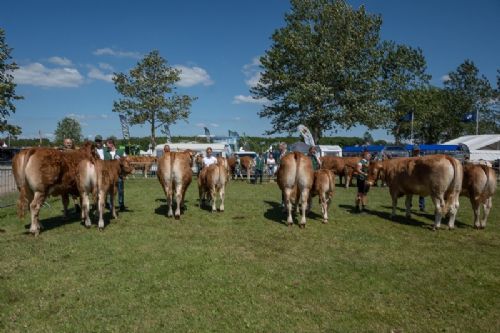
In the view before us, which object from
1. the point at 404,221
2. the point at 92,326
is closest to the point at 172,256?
the point at 92,326

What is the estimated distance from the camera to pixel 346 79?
30.7 meters

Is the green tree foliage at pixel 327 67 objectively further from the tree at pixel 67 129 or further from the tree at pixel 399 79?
the tree at pixel 67 129

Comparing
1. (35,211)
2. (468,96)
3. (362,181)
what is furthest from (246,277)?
(468,96)

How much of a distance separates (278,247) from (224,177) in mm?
4144

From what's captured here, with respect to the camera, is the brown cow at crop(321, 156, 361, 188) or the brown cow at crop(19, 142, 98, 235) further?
the brown cow at crop(321, 156, 361, 188)

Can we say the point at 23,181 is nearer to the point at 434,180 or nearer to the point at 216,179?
the point at 216,179

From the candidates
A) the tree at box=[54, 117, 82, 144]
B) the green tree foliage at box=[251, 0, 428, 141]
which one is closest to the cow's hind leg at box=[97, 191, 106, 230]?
the green tree foliage at box=[251, 0, 428, 141]

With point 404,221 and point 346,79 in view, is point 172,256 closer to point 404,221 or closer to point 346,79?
point 404,221

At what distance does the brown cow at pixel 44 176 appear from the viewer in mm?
7480

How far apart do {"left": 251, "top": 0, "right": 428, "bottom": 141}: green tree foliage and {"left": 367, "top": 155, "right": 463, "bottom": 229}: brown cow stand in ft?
65.4

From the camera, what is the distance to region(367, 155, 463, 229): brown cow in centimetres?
860

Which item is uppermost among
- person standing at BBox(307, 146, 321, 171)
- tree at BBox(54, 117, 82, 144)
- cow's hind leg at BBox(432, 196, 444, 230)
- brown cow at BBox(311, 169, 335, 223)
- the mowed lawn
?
tree at BBox(54, 117, 82, 144)

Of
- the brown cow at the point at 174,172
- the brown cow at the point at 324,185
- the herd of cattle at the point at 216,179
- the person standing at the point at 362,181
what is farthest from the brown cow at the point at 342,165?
the brown cow at the point at 174,172

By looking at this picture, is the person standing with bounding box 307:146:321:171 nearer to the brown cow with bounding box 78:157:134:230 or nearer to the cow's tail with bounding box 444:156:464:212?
the cow's tail with bounding box 444:156:464:212
